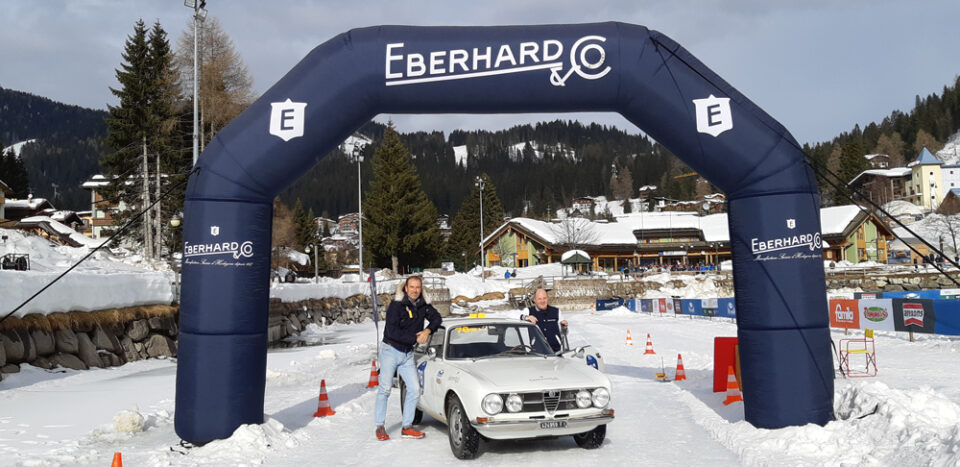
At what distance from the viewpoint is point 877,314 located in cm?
2172

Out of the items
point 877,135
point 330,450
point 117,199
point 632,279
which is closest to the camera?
point 330,450

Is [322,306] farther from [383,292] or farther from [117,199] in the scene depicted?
[117,199]

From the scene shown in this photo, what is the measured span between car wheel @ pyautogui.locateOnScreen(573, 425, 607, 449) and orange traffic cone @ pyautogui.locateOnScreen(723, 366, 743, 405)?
357cm

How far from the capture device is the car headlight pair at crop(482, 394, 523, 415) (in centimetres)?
683

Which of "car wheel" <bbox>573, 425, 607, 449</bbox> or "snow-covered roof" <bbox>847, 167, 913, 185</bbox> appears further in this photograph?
"snow-covered roof" <bbox>847, 167, 913, 185</bbox>

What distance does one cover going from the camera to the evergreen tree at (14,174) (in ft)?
267

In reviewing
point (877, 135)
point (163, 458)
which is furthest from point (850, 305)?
point (877, 135)

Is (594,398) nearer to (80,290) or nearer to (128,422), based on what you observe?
(128,422)

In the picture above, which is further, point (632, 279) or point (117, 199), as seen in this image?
point (632, 279)

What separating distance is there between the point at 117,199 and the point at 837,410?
44619 millimetres

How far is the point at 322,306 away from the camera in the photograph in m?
36.4

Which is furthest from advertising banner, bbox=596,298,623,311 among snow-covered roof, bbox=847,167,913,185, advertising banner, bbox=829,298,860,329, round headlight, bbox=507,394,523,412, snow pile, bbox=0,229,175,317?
snow-covered roof, bbox=847,167,913,185

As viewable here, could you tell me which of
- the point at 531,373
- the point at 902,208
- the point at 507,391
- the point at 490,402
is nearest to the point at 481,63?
the point at 531,373

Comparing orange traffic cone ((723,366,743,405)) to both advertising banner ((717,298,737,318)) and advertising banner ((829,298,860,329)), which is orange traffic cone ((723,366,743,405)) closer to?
advertising banner ((829,298,860,329))
